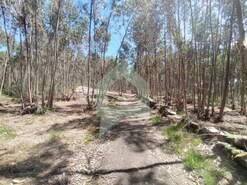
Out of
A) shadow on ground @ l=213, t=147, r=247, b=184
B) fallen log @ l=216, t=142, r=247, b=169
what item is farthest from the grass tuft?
fallen log @ l=216, t=142, r=247, b=169

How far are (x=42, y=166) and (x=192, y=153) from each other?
371 centimetres

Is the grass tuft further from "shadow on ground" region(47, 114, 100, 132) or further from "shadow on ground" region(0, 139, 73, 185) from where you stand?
"shadow on ground" region(47, 114, 100, 132)

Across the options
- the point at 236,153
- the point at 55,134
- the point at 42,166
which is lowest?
the point at 42,166

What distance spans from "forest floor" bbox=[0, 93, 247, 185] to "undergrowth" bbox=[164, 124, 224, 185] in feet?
0.54

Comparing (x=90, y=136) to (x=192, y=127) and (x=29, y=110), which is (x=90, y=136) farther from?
(x=29, y=110)

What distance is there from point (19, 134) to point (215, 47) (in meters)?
9.90

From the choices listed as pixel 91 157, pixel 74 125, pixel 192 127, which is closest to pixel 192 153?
pixel 192 127

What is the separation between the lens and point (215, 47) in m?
11.9

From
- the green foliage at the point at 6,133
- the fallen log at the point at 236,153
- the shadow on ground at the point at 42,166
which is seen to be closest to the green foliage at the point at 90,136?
the shadow on ground at the point at 42,166

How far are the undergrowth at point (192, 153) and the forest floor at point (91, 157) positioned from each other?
0.54 ft

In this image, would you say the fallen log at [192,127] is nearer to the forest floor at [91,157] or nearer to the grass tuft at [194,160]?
the forest floor at [91,157]

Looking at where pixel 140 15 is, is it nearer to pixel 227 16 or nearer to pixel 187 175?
pixel 227 16

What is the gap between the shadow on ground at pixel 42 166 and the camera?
16.6 ft

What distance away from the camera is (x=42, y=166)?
219 inches
